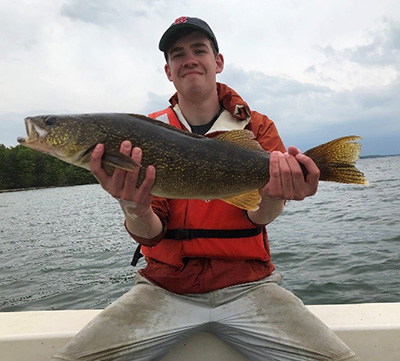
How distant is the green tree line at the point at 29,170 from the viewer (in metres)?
93.6

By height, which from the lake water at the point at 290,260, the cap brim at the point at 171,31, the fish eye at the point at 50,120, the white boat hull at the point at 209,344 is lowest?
the lake water at the point at 290,260

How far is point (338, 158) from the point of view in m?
3.23

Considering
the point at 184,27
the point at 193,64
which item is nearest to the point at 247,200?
the point at 193,64

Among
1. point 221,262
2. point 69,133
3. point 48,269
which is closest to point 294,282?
point 221,262

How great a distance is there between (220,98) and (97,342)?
9.08 feet

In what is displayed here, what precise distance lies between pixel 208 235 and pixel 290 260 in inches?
265

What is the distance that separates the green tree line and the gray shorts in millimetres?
91035

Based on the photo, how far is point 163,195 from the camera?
3.22 meters

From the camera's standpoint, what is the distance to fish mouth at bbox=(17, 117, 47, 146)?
312 cm

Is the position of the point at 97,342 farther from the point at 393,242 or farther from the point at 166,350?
the point at 393,242

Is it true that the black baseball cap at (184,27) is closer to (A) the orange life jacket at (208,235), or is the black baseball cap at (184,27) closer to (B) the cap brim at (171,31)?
(B) the cap brim at (171,31)

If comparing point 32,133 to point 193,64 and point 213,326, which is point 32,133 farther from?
point 213,326

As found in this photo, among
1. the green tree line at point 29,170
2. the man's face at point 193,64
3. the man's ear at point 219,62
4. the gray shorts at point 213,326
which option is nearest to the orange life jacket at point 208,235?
the gray shorts at point 213,326

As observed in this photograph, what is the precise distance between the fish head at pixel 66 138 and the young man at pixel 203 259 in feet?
0.50
